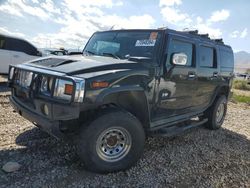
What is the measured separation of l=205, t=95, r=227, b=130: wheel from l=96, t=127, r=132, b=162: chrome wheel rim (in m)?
3.24

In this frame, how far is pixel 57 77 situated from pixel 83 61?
2.16ft

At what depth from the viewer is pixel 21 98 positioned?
12.8ft

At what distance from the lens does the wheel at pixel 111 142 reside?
11.0ft

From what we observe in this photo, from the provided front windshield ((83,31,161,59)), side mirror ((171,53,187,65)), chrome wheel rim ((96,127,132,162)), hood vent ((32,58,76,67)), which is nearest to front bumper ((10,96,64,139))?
chrome wheel rim ((96,127,132,162))

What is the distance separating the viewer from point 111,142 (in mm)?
3662

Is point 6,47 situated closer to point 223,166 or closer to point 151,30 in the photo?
point 151,30

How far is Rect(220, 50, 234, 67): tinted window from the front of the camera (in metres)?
6.33

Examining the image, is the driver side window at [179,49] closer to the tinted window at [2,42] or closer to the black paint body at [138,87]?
A: the black paint body at [138,87]

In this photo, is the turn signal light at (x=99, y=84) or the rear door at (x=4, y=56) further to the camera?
the rear door at (x=4, y=56)

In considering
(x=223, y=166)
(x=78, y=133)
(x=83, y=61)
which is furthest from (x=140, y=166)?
(x=83, y=61)

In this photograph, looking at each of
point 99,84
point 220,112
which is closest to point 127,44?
point 99,84

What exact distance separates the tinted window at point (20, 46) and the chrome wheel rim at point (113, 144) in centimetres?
839

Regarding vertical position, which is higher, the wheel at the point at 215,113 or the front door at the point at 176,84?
the front door at the point at 176,84

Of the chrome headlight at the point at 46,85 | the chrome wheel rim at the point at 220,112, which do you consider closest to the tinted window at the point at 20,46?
the chrome wheel rim at the point at 220,112
